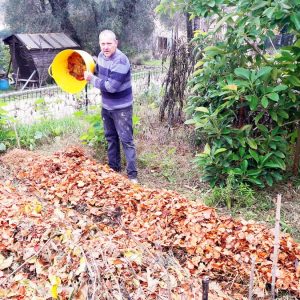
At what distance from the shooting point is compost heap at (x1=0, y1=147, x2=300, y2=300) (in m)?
2.09

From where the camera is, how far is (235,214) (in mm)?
3219

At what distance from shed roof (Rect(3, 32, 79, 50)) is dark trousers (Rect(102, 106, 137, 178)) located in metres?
13.1

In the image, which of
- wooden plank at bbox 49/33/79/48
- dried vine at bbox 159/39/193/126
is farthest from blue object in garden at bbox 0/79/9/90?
dried vine at bbox 159/39/193/126

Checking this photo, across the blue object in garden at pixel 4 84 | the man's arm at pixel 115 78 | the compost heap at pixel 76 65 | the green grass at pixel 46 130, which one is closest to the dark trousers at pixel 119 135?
the man's arm at pixel 115 78

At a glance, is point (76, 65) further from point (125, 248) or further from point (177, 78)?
point (125, 248)

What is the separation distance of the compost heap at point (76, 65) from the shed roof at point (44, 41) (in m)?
12.4

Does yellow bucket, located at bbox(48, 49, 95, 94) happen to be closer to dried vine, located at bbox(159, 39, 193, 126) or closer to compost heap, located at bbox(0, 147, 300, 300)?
compost heap, located at bbox(0, 147, 300, 300)

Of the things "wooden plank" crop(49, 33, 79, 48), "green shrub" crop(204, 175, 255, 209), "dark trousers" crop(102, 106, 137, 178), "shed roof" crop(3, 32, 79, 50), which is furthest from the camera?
"wooden plank" crop(49, 33, 79, 48)

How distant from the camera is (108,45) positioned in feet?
11.4

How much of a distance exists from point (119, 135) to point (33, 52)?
13.9 meters

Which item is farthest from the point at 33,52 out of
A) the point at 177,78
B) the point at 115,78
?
the point at 115,78

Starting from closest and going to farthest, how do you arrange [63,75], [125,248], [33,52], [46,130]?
[125,248], [63,75], [46,130], [33,52]

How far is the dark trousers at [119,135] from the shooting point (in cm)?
375

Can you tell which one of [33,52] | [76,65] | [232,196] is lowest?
[232,196]
